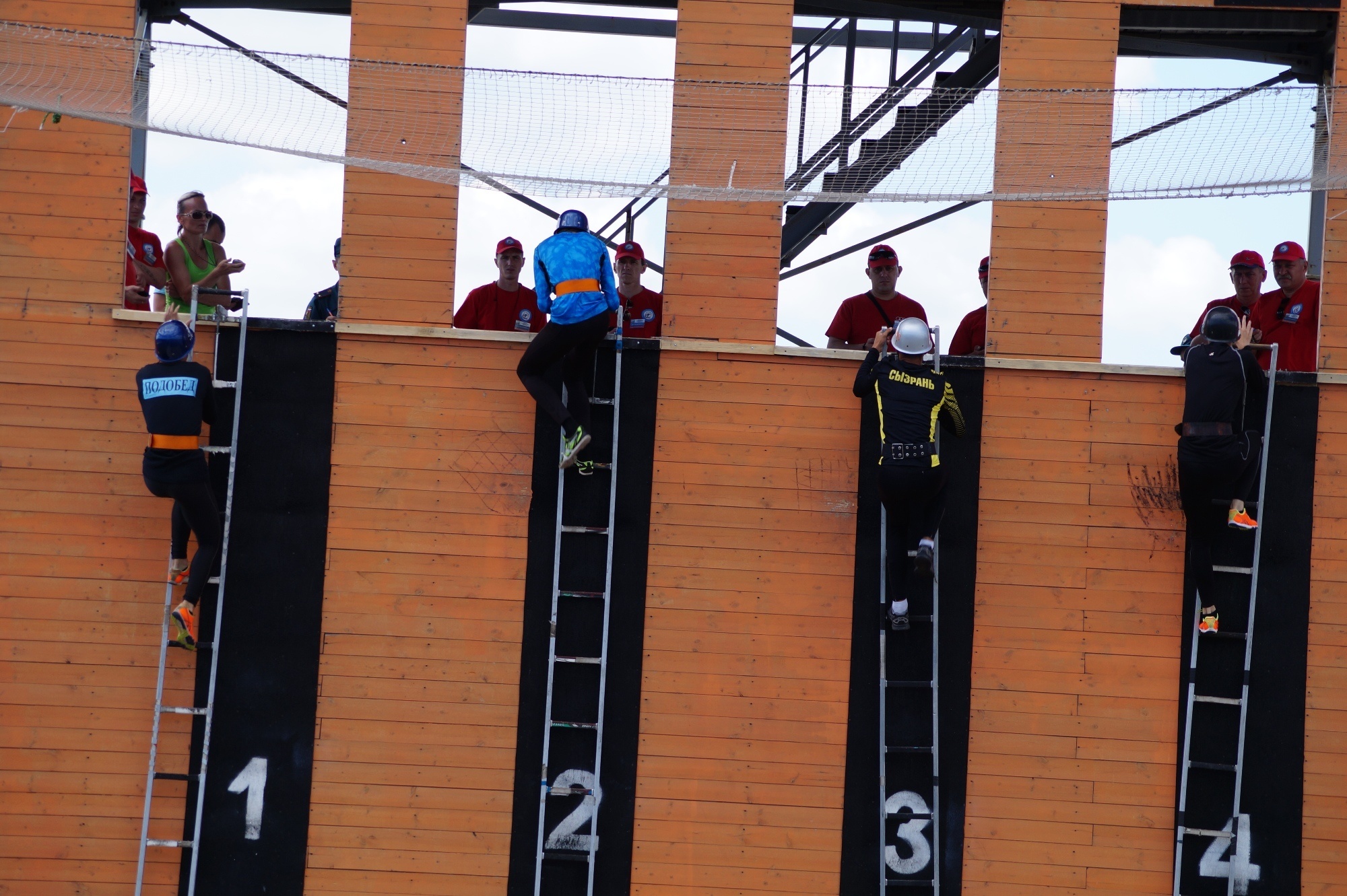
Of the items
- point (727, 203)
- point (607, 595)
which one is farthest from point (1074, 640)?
point (727, 203)

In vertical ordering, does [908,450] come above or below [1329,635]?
above

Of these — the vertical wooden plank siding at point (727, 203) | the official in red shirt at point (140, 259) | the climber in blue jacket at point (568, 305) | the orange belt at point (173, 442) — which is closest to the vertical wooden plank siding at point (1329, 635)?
the vertical wooden plank siding at point (727, 203)

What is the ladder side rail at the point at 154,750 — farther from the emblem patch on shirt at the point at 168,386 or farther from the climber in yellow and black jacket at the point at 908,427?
Answer: the climber in yellow and black jacket at the point at 908,427

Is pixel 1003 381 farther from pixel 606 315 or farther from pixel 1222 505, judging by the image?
pixel 606 315

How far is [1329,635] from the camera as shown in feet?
27.0

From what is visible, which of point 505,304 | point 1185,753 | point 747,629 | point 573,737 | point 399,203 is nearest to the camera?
point 1185,753

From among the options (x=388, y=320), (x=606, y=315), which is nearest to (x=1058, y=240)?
(x=606, y=315)

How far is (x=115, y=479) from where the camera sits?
825cm

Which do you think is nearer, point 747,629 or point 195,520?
point 195,520

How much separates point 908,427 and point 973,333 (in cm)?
160

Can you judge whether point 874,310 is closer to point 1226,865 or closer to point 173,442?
point 1226,865

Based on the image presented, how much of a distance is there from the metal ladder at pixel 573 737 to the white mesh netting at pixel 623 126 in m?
1.26

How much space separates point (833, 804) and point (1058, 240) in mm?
4296

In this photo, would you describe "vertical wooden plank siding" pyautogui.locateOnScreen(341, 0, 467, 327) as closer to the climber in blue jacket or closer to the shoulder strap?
the climber in blue jacket
